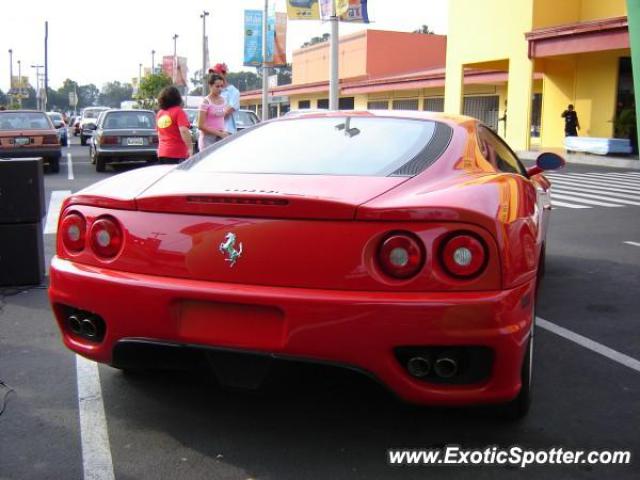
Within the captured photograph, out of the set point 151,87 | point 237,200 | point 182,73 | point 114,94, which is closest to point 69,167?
point 237,200

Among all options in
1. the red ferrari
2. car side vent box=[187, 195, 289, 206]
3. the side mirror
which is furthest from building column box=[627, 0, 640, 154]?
car side vent box=[187, 195, 289, 206]

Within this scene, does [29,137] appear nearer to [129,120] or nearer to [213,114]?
[129,120]

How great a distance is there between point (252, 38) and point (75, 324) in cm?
2842

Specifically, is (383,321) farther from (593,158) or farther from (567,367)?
(593,158)

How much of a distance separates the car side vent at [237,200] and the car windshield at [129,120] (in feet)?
47.8

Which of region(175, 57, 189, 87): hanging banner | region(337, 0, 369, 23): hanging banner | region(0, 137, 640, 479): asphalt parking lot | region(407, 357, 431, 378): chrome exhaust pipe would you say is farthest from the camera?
region(175, 57, 189, 87): hanging banner

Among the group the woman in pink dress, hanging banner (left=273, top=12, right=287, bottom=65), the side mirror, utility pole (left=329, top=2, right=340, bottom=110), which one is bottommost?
Result: the side mirror

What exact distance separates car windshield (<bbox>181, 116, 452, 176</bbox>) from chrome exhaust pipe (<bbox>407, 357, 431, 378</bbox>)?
0.88 metres

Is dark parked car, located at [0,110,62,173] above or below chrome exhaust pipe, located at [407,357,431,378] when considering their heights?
above

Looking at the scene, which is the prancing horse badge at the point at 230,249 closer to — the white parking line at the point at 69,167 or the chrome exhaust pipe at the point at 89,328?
the chrome exhaust pipe at the point at 89,328

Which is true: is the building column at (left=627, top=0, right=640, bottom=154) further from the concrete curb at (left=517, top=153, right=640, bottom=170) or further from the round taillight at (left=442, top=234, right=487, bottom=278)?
the concrete curb at (left=517, top=153, right=640, bottom=170)

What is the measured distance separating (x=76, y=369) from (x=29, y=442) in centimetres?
91

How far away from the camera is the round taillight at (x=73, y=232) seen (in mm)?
3139

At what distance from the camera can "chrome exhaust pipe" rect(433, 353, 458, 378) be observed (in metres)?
2.69
